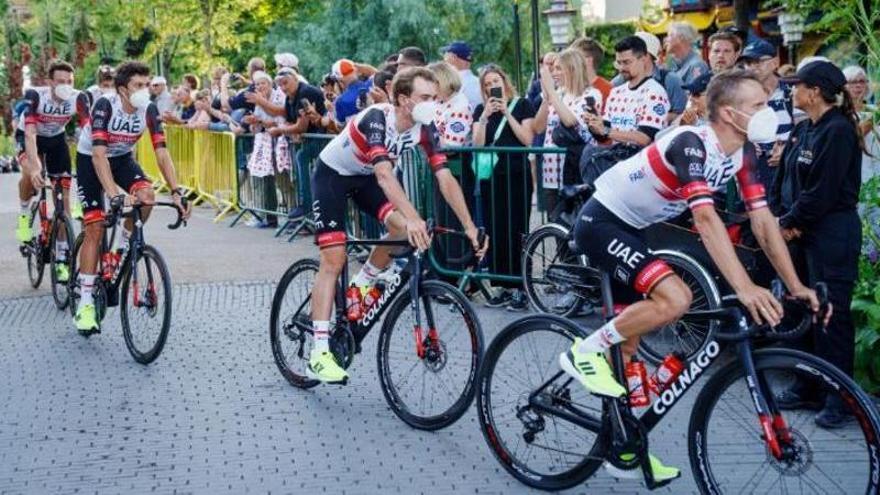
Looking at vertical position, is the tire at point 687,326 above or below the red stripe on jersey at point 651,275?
below

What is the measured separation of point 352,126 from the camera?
26.3 ft

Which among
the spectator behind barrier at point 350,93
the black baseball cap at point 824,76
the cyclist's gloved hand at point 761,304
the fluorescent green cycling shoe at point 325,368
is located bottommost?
the fluorescent green cycling shoe at point 325,368

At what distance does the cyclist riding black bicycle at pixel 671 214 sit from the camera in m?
5.64

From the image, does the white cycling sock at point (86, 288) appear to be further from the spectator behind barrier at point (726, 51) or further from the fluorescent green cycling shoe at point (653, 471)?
the fluorescent green cycling shoe at point (653, 471)

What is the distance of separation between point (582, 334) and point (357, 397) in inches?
95.8

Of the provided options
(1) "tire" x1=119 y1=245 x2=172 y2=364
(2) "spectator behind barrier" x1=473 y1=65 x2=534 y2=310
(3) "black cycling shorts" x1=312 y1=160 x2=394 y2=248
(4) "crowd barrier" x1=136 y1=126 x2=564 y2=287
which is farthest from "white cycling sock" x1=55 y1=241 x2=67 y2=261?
(3) "black cycling shorts" x1=312 y1=160 x2=394 y2=248

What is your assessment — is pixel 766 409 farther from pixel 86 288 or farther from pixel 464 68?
pixel 464 68

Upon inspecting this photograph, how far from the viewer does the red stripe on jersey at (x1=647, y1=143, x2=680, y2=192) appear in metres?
6.00

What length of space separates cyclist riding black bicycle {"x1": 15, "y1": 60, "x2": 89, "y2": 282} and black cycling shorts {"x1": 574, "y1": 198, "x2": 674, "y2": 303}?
21.9ft

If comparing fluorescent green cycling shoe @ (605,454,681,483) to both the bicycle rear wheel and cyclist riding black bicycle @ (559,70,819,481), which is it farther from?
the bicycle rear wheel

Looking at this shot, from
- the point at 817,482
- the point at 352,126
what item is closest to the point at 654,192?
the point at 817,482

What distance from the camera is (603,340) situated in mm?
6047

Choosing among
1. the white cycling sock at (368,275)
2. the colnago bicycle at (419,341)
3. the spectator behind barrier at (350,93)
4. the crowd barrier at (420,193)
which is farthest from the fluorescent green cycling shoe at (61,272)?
the white cycling sock at (368,275)

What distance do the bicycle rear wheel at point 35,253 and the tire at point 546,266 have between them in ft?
14.3
